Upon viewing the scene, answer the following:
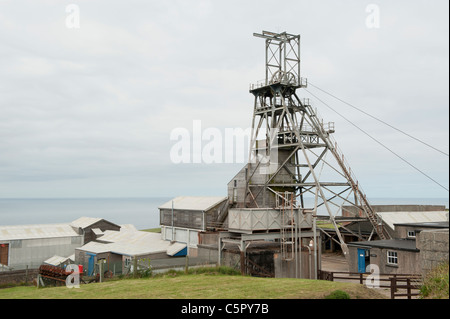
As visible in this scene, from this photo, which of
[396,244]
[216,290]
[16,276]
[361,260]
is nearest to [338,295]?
[216,290]

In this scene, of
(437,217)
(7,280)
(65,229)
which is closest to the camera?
(7,280)

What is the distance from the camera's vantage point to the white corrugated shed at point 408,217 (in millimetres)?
38534

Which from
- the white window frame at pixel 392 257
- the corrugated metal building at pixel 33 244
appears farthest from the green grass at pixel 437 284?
the corrugated metal building at pixel 33 244

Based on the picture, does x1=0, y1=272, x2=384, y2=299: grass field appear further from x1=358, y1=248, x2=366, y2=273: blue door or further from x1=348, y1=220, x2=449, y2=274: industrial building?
x1=358, y1=248, x2=366, y2=273: blue door

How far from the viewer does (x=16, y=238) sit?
1777 inches

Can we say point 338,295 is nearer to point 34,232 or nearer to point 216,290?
point 216,290

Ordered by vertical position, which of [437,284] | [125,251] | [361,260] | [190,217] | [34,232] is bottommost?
[125,251]

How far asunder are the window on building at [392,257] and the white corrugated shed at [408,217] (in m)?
10.4

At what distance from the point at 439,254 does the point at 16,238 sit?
4503 centimetres

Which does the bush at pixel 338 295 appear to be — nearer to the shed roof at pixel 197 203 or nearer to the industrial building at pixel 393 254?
the industrial building at pixel 393 254

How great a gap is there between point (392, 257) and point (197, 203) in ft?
62.2

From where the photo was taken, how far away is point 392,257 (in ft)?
90.9
